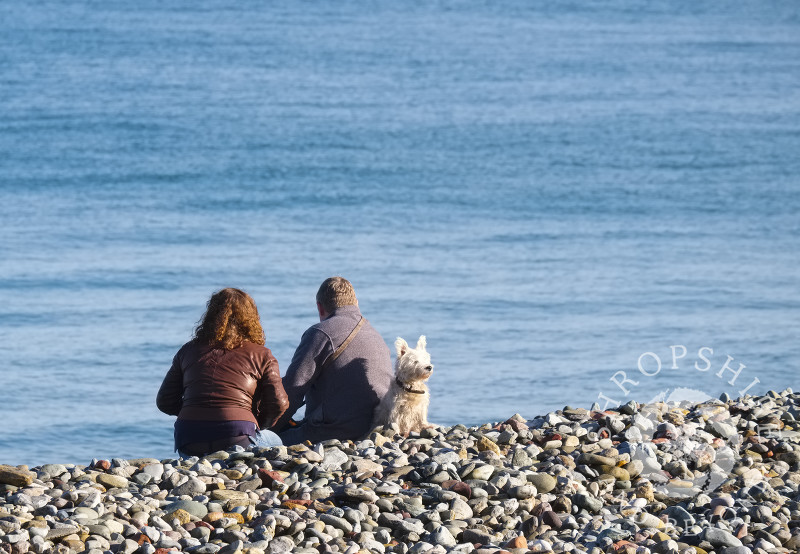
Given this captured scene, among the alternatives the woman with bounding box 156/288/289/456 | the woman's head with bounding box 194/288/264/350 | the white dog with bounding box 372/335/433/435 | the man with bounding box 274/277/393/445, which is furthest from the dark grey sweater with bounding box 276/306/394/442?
the woman's head with bounding box 194/288/264/350

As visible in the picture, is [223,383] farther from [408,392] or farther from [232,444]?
[408,392]

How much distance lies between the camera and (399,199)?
26688 millimetres

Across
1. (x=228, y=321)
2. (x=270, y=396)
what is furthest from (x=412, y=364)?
(x=228, y=321)

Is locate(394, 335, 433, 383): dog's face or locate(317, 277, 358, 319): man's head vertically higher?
locate(317, 277, 358, 319): man's head

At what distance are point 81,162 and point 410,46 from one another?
24.0m

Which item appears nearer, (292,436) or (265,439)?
(265,439)

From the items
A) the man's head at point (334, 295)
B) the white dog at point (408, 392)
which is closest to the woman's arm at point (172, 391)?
the man's head at point (334, 295)

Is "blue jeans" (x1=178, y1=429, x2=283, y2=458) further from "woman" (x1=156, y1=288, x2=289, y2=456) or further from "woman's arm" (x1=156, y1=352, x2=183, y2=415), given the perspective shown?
"woman's arm" (x1=156, y1=352, x2=183, y2=415)

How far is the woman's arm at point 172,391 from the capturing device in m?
6.96

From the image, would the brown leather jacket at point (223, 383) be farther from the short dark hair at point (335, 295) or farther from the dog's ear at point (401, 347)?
the dog's ear at point (401, 347)

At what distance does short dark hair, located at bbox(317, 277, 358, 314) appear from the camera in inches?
292

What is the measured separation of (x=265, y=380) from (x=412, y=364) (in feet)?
2.98

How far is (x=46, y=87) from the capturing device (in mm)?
39031

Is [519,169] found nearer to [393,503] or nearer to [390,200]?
[390,200]
